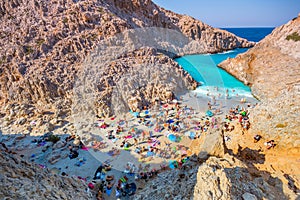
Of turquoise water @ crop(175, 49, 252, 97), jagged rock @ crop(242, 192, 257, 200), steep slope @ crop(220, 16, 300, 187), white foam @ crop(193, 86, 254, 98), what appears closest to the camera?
jagged rock @ crop(242, 192, 257, 200)

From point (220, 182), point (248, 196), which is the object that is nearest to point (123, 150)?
point (220, 182)

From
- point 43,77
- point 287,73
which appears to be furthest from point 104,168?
point 287,73

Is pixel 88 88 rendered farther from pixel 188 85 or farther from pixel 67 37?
pixel 188 85

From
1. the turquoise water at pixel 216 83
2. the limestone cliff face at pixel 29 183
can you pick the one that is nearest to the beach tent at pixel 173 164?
the limestone cliff face at pixel 29 183

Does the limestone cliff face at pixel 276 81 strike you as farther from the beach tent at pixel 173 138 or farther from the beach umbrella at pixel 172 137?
the beach umbrella at pixel 172 137

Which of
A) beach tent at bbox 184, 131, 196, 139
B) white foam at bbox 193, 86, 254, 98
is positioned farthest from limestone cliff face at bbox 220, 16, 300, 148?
beach tent at bbox 184, 131, 196, 139

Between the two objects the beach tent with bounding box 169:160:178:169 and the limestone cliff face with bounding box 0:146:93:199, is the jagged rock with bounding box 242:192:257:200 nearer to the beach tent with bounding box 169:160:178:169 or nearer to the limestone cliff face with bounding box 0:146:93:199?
the limestone cliff face with bounding box 0:146:93:199
